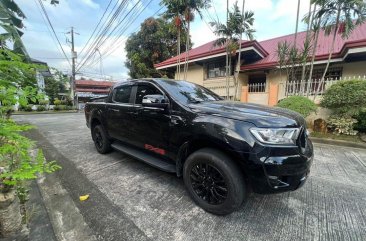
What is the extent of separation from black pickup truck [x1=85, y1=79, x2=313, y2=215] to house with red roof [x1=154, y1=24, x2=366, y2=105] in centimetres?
751

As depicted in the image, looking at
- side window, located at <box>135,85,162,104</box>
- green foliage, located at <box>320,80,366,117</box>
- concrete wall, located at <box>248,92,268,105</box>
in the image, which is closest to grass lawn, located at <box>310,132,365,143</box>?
green foliage, located at <box>320,80,366,117</box>

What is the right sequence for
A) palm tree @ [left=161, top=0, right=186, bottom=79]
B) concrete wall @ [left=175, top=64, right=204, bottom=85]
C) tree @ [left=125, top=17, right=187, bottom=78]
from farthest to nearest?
tree @ [left=125, top=17, right=187, bottom=78] → concrete wall @ [left=175, top=64, right=204, bottom=85] → palm tree @ [left=161, top=0, right=186, bottom=79]

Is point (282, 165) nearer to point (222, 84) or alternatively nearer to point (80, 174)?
point (80, 174)

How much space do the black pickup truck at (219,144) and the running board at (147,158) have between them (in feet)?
0.05

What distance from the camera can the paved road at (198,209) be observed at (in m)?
2.07

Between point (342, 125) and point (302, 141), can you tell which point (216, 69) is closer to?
point (342, 125)

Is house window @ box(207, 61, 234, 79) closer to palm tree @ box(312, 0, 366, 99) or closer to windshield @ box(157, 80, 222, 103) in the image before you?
palm tree @ box(312, 0, 366, 99)

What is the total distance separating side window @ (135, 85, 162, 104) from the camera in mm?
3178

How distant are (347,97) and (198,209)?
599cm

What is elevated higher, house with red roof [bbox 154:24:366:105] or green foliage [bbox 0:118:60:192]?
house with red roof [bbox 154:24:366:105]

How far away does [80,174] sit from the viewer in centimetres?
349

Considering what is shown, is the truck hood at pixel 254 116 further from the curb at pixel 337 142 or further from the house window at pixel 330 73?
the house window at pixel 330 73

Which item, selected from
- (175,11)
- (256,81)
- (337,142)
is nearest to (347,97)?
(337,142)

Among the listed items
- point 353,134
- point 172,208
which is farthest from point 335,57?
point 172,208
